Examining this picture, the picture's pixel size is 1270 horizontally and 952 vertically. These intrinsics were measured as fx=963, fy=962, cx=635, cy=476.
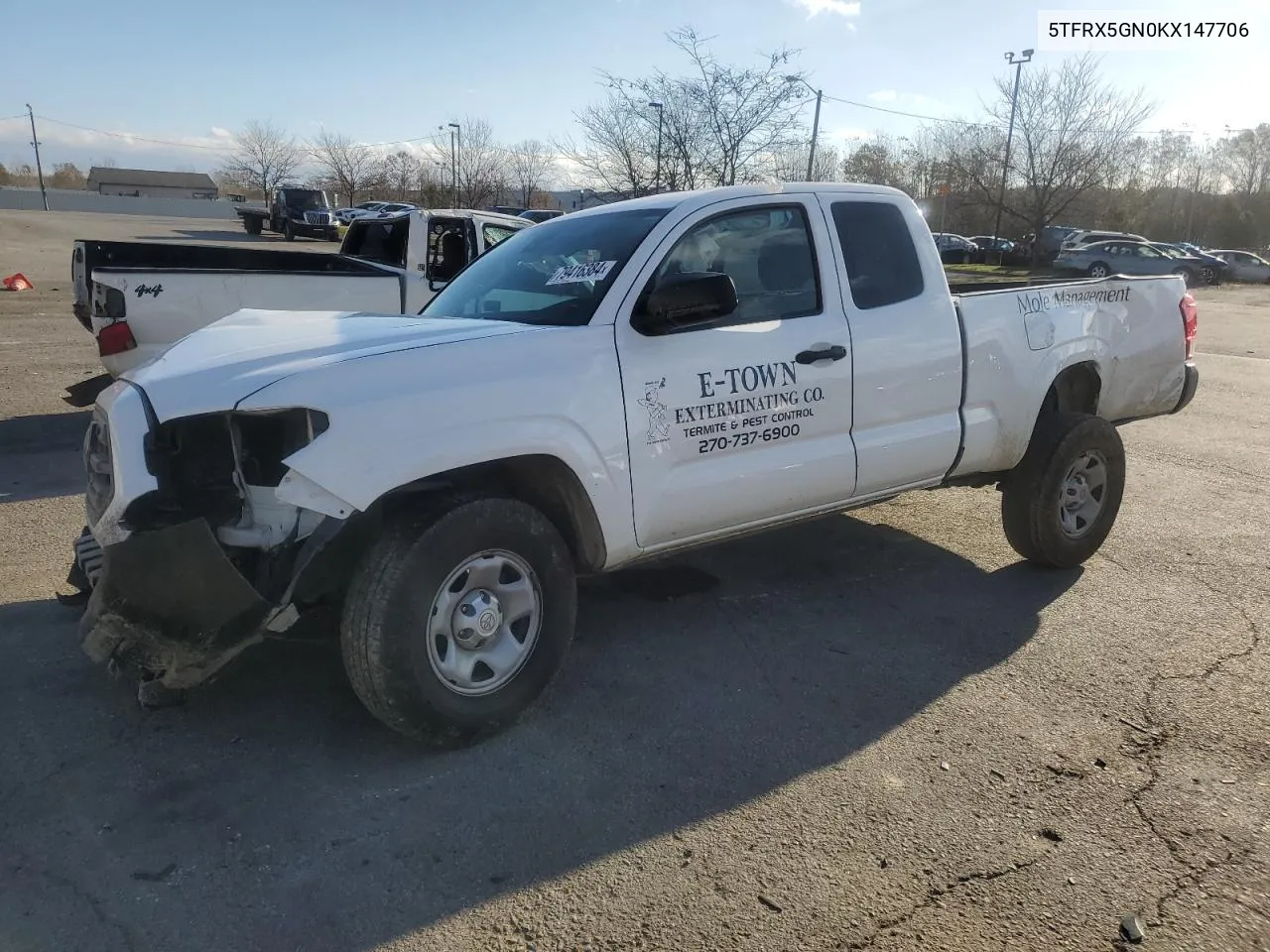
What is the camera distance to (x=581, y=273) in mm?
4023

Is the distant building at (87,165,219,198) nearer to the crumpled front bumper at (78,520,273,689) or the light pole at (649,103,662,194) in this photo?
the light pole at (649,103,662,194)

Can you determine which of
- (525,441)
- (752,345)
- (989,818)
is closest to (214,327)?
(525,441)

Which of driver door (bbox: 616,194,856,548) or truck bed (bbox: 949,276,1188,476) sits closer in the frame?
driver door (bbox: 616,194,856,548)

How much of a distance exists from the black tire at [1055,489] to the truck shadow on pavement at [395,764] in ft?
1.38

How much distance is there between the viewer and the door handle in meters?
4.16

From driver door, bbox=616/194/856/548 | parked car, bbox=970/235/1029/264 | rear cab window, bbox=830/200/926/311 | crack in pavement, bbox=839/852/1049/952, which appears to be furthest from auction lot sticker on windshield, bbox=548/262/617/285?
parked car, bbox=970/235/1029/264

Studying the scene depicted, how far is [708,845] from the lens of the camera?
9.65 feet

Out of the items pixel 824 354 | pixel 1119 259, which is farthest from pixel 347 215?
pixel 824 354

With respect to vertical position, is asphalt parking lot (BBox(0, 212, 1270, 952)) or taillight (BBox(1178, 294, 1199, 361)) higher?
taillight (BBox(1178, 294, 1199, 361))

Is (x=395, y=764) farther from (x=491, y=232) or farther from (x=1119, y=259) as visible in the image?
(x=1119, y=259)

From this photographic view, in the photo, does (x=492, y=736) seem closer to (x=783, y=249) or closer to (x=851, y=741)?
(x=851, y=741)

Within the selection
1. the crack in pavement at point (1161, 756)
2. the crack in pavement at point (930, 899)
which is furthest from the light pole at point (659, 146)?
the crack in pavement at point (930, 899)

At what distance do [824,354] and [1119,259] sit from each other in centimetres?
3533

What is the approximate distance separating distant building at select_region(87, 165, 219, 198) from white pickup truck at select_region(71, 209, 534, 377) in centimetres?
10620
